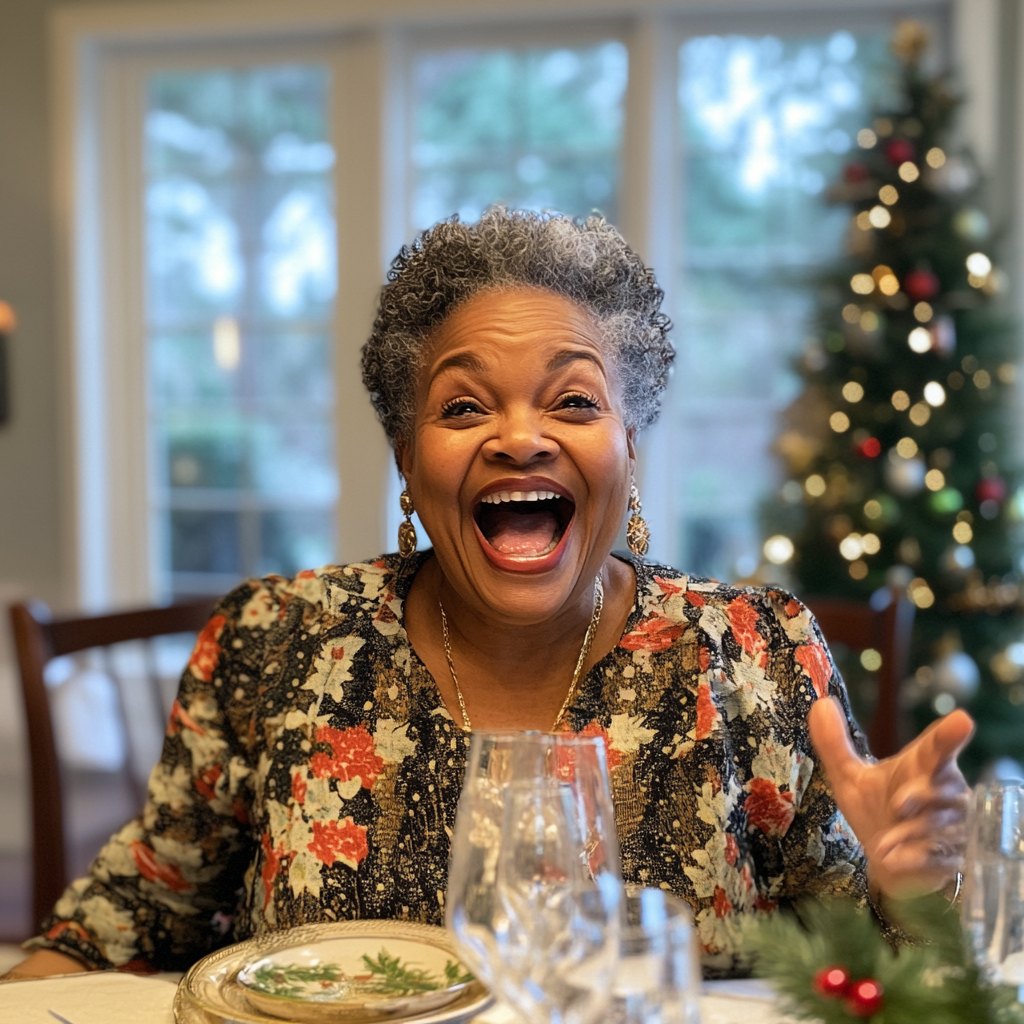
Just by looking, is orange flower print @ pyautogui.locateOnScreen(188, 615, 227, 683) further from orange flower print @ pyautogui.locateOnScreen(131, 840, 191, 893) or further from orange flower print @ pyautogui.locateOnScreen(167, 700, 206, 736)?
orange flower print @ pyautogui.locateOnScreen(131, 840, 191, 893)

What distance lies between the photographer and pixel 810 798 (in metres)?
1.36

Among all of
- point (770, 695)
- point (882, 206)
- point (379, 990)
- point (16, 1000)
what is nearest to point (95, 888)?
point (16, 1000)

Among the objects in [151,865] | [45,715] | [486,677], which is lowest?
[151,865]

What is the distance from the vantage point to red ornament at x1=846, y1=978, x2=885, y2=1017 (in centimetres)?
70

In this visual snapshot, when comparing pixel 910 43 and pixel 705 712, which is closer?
pixel 705 712

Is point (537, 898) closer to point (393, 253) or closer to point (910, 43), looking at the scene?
point (910, 43)

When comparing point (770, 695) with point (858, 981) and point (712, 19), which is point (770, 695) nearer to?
point (858, 981)

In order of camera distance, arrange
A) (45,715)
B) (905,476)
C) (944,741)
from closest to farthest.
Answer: (944,741) < (45,715) < (905,476)

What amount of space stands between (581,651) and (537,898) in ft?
2.52

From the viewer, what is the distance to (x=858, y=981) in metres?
0.71

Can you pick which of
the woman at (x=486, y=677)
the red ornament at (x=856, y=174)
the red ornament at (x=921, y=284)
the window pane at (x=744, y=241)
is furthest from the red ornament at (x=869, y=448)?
the woman at (x=486, y=677)

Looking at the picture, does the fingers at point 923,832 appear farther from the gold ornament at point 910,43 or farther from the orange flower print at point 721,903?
the gold ornament at point 910,43

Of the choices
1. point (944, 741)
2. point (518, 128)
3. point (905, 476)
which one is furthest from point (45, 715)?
point (518, 128)

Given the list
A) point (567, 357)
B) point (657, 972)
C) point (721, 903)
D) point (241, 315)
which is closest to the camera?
point (657, 972)
